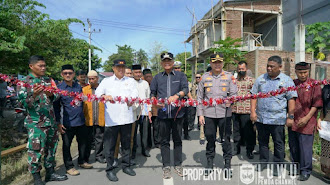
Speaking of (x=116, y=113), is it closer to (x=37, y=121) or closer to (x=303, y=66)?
(x=37, y=121)

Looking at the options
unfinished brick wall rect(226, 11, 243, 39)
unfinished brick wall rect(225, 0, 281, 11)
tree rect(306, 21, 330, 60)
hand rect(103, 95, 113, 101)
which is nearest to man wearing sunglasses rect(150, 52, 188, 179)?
hand rect(103, 95, 113, 101)

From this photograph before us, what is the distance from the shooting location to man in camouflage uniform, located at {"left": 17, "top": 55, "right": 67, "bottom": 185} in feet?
10.7

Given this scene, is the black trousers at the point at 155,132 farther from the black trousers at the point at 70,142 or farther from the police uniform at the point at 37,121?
the police uniform at the point at 37,121

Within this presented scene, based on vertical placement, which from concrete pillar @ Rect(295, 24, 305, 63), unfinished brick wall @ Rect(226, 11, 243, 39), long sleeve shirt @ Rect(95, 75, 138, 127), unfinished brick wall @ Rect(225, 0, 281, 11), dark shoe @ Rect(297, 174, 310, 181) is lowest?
dark shoe @ Rect(297, 174, 310, 181)

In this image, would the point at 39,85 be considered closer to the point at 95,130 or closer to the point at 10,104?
the point at 95,130

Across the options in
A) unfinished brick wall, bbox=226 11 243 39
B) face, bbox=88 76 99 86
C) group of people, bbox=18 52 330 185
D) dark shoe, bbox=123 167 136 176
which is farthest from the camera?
unfinished brick wall, bbox=226 11 243 39

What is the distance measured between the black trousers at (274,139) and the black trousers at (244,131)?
2.36 feet

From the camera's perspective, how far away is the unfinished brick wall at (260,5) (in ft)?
57.7

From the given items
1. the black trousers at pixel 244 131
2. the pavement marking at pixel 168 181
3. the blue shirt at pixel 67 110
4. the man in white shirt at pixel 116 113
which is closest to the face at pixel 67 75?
the blue shirt at pixel 67 110

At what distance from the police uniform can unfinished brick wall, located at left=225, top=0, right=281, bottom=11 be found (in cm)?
1736

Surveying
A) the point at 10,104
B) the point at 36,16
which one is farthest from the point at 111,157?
the point at 10,104

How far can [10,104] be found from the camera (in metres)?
11.9

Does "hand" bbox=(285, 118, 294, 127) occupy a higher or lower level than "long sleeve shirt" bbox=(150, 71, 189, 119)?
lower

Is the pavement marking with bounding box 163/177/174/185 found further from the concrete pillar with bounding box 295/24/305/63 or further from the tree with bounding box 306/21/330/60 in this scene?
the tree with bounding box 306/21/330/60
